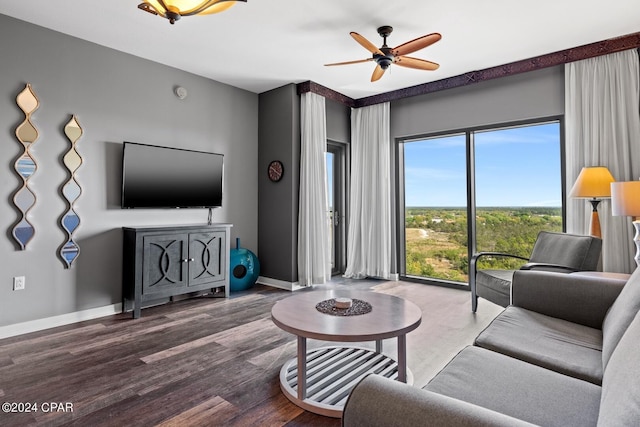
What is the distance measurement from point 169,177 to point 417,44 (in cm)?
287

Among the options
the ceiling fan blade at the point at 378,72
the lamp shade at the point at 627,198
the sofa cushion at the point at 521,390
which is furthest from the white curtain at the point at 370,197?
the sofa cushion at the point at 521,390

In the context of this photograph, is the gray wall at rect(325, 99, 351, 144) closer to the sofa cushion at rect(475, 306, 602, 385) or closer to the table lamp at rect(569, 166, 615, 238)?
the table lamp at rect(569, 166, 615, 238)

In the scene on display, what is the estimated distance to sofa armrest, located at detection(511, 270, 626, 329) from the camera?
1826mm

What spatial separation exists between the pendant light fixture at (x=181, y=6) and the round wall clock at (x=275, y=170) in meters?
2.57

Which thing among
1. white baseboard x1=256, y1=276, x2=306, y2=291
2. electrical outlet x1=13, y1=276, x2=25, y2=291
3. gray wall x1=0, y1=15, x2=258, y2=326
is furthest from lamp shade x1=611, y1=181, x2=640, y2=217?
electrical outlet x1=13, y1=276, x2=25, y2=291

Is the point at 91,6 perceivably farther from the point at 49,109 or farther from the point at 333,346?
the point at 333,346

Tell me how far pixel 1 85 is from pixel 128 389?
2.73 meters

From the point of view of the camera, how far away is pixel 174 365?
2.33 metres

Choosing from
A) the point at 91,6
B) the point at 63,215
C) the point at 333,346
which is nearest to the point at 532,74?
the point at 333,346

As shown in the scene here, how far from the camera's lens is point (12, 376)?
7.18ft

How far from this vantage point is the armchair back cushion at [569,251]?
9.41 ft

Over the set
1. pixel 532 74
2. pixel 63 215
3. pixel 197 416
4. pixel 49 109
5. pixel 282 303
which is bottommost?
pixel 197 416

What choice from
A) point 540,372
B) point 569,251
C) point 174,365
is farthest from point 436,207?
point 174,365

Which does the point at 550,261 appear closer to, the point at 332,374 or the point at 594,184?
the point at 594,184
